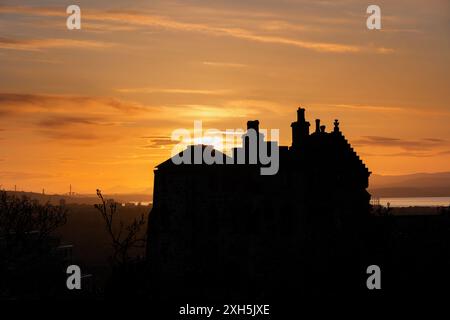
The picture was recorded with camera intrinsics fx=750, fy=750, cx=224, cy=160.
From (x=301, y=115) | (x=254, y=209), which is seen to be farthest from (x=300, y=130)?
(x=254, y=209)

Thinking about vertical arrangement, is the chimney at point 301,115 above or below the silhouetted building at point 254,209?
above

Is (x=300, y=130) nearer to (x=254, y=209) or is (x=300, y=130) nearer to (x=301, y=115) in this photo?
(x=301, y=115)

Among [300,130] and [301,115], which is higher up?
[301,115]

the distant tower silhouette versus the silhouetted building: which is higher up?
the distant tower silhouette

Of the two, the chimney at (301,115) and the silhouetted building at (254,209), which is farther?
the chimney at (301,115)

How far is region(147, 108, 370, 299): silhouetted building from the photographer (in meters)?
59.2

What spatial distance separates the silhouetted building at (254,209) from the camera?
2333 inches

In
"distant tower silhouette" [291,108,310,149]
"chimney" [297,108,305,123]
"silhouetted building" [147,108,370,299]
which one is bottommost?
"silhouetted building" [147,108,370,299]

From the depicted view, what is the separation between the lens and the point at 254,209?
61.6 metres

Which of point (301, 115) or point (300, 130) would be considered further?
point (300, 130)

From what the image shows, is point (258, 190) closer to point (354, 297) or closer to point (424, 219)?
point (424, 219)
